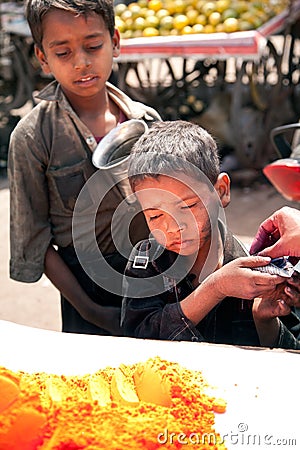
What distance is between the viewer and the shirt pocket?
5.86ft

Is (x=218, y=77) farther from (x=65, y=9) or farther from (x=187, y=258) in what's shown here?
(x=187, y=258)

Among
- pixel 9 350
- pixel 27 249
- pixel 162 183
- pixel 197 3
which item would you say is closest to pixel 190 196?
pixel 162 183

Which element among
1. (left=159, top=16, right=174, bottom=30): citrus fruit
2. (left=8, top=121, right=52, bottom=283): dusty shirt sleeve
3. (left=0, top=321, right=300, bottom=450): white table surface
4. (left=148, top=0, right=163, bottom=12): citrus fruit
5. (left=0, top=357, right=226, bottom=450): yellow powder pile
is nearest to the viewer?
(left=0, top=357, right=226, bottom=450): yellow powder pile

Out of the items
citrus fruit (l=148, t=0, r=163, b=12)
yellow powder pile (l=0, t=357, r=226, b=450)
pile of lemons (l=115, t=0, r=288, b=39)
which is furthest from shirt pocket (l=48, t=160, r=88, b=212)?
citrus fruit (l=148, t=0, r=163, b=12)

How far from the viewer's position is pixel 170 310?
1471mm

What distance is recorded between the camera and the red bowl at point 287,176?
7.31 feet

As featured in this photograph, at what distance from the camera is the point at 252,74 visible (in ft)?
14.2

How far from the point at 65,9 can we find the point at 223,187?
639 mm

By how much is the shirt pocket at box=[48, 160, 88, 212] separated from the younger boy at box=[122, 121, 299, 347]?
1.06 ft

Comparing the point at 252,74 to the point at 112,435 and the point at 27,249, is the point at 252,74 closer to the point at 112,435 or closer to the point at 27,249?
the point at 27,249

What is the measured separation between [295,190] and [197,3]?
267cm

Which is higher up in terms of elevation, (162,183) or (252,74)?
(162,183)

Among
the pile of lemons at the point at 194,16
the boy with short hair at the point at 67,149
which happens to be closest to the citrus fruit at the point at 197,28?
the pile of lemons at the point at 194,16

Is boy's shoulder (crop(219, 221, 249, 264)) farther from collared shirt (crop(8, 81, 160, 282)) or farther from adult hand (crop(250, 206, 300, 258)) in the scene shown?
collared shirt (crop(8, 81, 160, 282))
